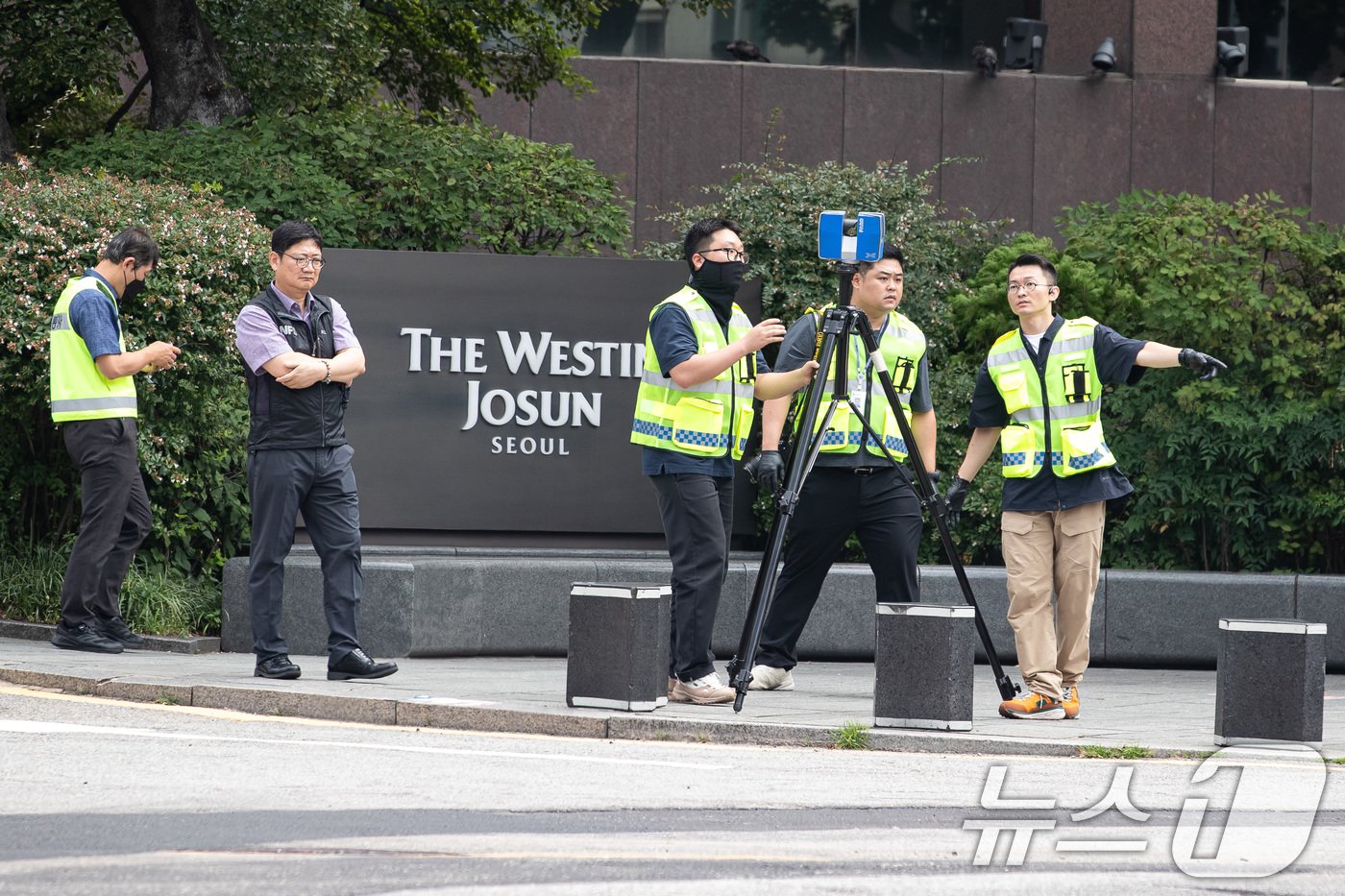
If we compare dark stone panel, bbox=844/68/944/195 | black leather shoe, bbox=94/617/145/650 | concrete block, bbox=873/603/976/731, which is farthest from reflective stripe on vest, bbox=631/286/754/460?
dark stone panel, bbox=844/68/944/195

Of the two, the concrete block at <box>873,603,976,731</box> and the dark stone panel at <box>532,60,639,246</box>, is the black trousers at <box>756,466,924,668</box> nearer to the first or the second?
the concrete block at <box>873,603,976,731</box>

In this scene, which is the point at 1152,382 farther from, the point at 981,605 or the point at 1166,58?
the point at 1166,58

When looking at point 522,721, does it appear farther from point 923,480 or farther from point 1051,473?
point 1051,473

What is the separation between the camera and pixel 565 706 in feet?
26.5

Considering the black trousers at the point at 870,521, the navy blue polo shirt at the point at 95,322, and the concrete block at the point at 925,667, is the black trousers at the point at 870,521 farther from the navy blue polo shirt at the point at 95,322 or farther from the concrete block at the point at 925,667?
the navy blue polo shirt at the point at 95,322

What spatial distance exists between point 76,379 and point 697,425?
345 cm

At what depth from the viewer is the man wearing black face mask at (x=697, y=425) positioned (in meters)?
8.11

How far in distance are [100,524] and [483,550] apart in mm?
2647

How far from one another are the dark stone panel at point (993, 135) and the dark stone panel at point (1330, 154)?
3.19 m

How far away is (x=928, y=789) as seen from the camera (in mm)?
6375

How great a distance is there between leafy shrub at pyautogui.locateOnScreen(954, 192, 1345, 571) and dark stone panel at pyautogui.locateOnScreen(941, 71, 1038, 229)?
27.9 feet

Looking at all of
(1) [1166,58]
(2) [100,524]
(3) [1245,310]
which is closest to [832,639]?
(3) [1245,310]

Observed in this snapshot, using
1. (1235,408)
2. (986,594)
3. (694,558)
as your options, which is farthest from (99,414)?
(1235,408)

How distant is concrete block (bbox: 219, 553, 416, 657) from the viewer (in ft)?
34.0
